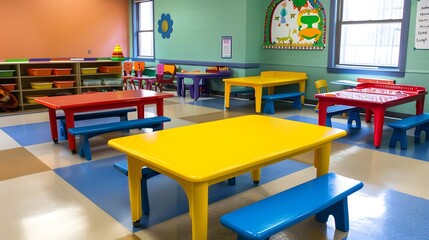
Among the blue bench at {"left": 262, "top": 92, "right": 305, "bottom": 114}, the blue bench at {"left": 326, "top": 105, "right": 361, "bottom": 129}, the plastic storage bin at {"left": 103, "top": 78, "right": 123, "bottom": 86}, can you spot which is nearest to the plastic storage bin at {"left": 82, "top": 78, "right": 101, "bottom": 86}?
the plastic storage bin at {"left": 103, "top": 78, "right": 123, "bottom": 86}

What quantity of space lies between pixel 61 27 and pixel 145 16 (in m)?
2.51

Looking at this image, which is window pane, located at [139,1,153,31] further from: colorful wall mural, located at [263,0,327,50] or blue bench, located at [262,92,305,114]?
blue bench, located at [262,92,305,114]

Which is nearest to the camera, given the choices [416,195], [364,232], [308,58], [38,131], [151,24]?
[364,232]

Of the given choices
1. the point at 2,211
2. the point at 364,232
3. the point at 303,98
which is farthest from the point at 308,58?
the point at 2,211

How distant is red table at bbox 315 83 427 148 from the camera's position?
4.66 meters

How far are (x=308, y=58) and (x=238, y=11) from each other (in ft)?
6.32

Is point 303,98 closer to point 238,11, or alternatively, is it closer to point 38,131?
point 238,11

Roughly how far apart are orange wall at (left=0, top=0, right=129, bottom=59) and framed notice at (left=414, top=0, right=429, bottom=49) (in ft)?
27.8

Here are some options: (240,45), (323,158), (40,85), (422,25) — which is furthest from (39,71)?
(422,25)

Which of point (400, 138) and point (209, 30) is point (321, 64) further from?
point (400, 138)

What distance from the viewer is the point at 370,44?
7.05 metres

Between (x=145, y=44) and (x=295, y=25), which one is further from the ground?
(x=295, y=25)

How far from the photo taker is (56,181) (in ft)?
11.8

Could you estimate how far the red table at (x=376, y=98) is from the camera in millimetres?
4660
